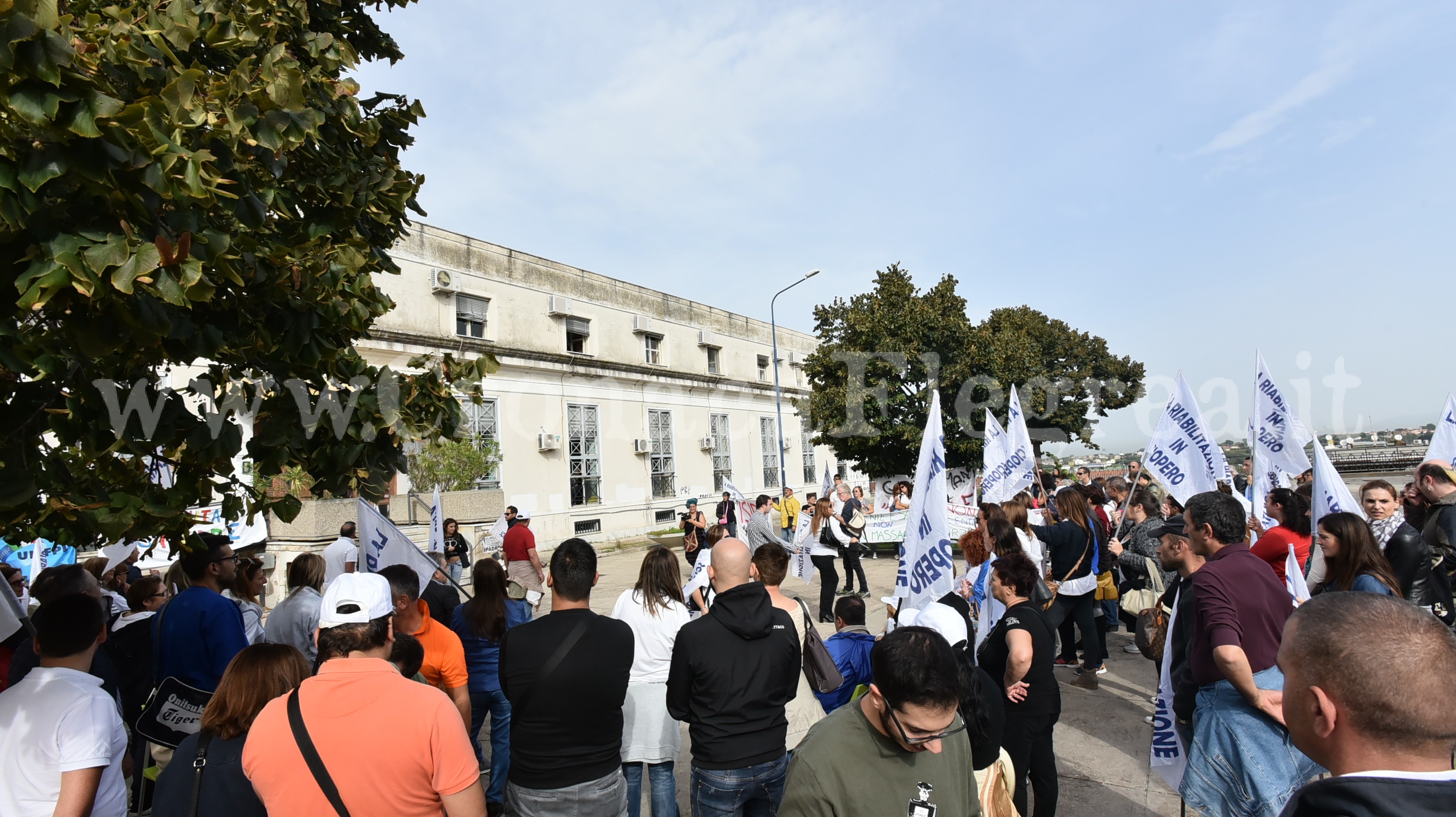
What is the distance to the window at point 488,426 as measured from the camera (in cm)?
2056

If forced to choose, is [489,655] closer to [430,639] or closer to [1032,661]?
[430,639]

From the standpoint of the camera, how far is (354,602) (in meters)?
2.69

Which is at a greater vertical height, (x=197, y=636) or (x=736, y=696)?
(x=197, y=636)

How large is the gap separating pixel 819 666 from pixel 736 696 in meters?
0.63

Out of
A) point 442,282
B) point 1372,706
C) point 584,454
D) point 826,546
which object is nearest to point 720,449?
point 584,454

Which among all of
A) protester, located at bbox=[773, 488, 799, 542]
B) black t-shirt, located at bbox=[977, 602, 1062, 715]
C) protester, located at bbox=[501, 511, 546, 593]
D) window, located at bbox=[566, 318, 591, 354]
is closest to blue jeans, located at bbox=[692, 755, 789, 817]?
black t-shirt, located at bbox=[977, 602, 1062, 715]

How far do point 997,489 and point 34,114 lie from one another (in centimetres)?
877

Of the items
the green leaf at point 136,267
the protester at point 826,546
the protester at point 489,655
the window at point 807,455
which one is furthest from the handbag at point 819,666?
the window at point 807,455

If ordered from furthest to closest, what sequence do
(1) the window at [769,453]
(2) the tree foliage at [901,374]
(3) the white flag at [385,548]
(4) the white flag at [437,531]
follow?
(1) the window at [769,453], (2) the tree foliage at [901,374], (4) the white flag at [437,531], (3) the white flag at [385,548]

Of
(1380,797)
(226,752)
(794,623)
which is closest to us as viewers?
(1380,797)

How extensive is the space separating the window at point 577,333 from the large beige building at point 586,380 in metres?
0.04

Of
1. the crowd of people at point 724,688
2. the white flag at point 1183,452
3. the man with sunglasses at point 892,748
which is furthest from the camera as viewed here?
the white flag at point 1183,452

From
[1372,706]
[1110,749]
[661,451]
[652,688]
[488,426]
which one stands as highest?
[488,426]

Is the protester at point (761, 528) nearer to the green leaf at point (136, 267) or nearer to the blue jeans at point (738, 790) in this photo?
the blue jeans at point (738, 790)
